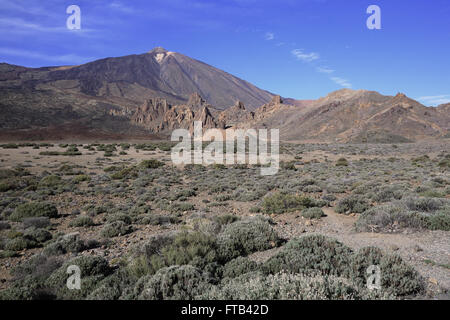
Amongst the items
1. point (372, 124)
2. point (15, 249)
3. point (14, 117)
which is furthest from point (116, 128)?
point (15, 249)

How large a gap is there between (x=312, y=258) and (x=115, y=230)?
597cm

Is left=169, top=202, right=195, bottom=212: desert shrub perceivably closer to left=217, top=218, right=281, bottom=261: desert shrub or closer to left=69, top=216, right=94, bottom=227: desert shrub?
left=69, top=216, right=94, bottom=227: desert shrub

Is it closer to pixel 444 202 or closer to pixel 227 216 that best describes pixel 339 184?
pixel 444 202

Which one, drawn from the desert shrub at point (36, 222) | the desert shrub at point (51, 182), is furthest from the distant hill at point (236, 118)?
the desert shrub at point (36, 222)

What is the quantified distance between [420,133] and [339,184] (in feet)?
221

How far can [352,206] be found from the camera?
8891mm

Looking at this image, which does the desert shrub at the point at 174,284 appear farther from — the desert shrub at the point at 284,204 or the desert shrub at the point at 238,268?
the desert shrub at the point at 284,204

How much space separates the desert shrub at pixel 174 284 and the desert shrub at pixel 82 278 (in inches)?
41.2

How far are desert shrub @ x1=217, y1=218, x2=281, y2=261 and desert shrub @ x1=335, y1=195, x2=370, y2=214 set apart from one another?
159 inches

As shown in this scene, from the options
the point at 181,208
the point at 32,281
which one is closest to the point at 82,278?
the point at 32,281

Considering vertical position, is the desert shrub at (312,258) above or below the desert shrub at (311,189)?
above

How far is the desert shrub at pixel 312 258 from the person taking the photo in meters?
4.00

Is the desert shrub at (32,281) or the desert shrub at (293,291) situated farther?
the desert shrub at (32,281)

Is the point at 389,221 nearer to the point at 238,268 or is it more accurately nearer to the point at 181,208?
the point at 238,268
